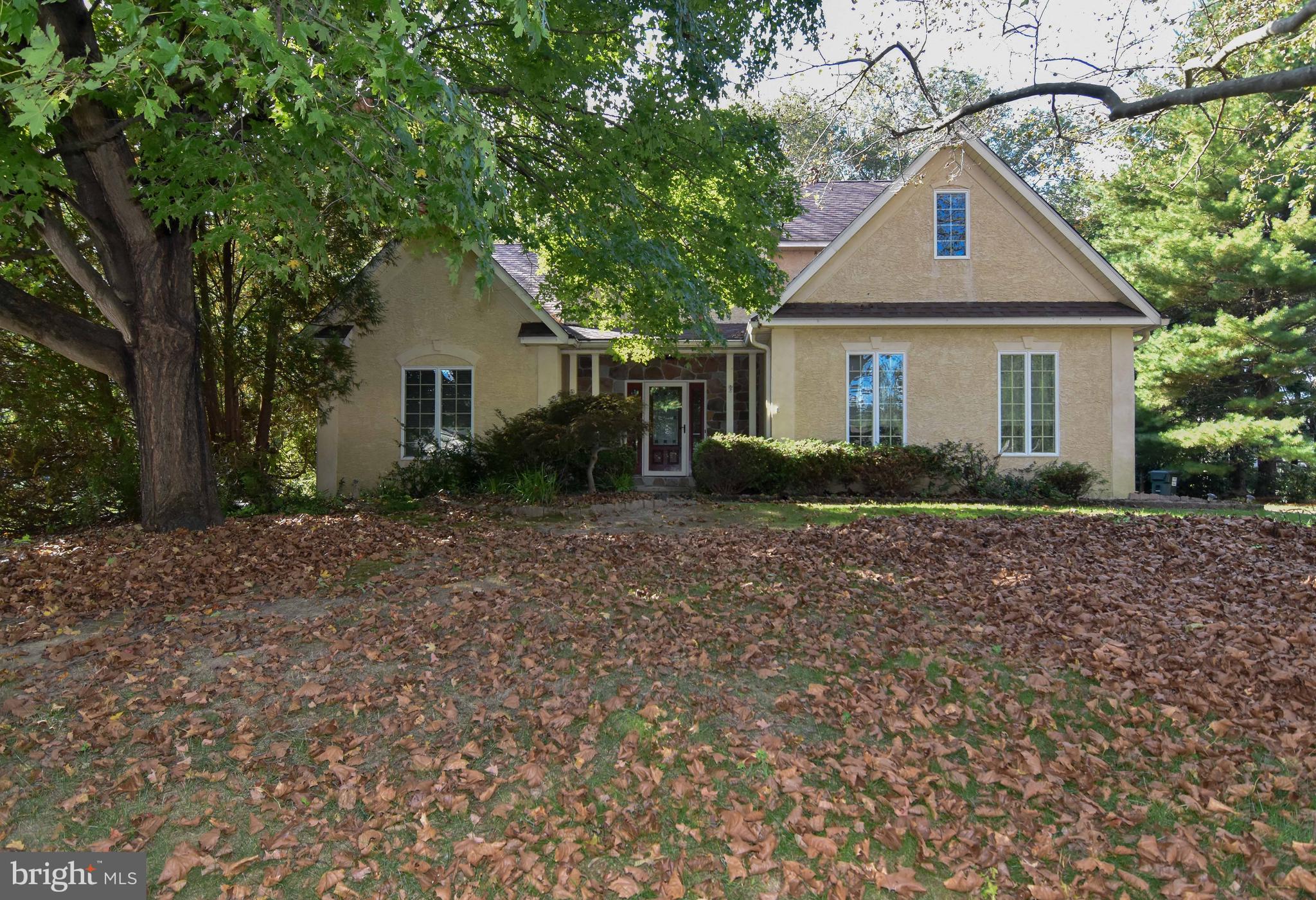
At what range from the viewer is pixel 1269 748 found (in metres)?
4.22

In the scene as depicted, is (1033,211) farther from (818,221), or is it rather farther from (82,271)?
(82,271)

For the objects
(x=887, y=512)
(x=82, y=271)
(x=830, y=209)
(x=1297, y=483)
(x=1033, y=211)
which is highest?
Answer: (x=830, y=209)

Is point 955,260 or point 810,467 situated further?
point 955,260

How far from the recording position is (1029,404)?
584 inches

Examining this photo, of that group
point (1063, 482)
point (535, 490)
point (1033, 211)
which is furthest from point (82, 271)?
point (1033, 211)

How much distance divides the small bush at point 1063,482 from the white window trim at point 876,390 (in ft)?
7.82

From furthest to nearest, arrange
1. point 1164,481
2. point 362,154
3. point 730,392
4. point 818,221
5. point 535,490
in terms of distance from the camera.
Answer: point 818,221
point 1164,481
point 730,392
point 535,490
point 362,154

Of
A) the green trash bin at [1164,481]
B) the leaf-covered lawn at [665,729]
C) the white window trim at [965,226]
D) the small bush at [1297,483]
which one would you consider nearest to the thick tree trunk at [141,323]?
the leaf-covered lawn at [665,729]

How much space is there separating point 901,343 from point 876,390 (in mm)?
992

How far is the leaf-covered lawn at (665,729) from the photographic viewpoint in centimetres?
351

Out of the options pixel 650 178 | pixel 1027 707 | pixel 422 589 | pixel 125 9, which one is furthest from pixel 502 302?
pixel 1027 707

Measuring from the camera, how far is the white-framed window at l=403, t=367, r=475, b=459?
51.6 feet

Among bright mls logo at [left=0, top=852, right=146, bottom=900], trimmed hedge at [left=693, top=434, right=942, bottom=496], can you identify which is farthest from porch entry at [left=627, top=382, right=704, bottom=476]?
bright mls logo at [left=0, top=852, right=146, bottom=900]

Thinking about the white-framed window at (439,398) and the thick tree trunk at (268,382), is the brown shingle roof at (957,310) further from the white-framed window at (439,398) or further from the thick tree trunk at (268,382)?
the thick tree trunk at (268,382)
